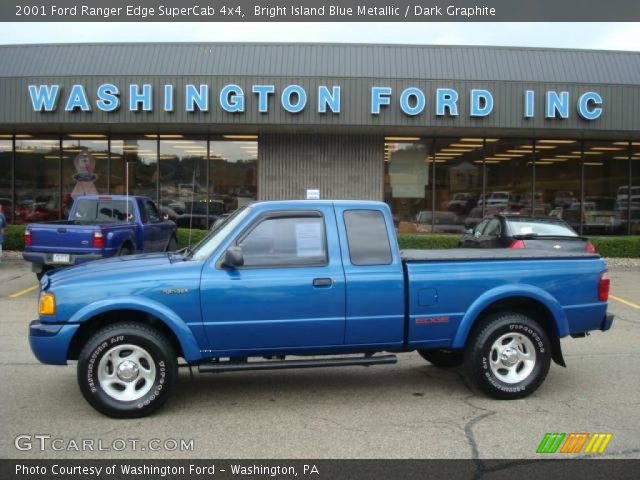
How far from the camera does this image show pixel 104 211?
12.9m

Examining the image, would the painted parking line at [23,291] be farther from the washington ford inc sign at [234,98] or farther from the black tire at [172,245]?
the washington ford inc sign at [234,98]

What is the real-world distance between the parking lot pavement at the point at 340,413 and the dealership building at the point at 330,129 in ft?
34.2

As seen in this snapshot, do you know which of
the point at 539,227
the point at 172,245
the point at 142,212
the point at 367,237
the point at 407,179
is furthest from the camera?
the point at 407,179

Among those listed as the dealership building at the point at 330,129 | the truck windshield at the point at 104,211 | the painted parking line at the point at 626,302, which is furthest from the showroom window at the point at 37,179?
the painted parking line at the point at 626,302

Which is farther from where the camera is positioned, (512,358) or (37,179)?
(37,179)

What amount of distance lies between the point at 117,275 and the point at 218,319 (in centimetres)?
91

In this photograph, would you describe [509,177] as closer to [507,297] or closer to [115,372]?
[507,297]

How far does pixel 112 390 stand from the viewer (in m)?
5.16

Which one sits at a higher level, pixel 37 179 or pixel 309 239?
pixel 37 179

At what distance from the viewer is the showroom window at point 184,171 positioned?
63.7 ft

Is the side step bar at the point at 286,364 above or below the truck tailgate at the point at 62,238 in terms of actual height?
below

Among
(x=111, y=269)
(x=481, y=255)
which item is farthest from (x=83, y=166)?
(x=481, y=255)

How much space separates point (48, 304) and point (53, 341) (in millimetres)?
304
